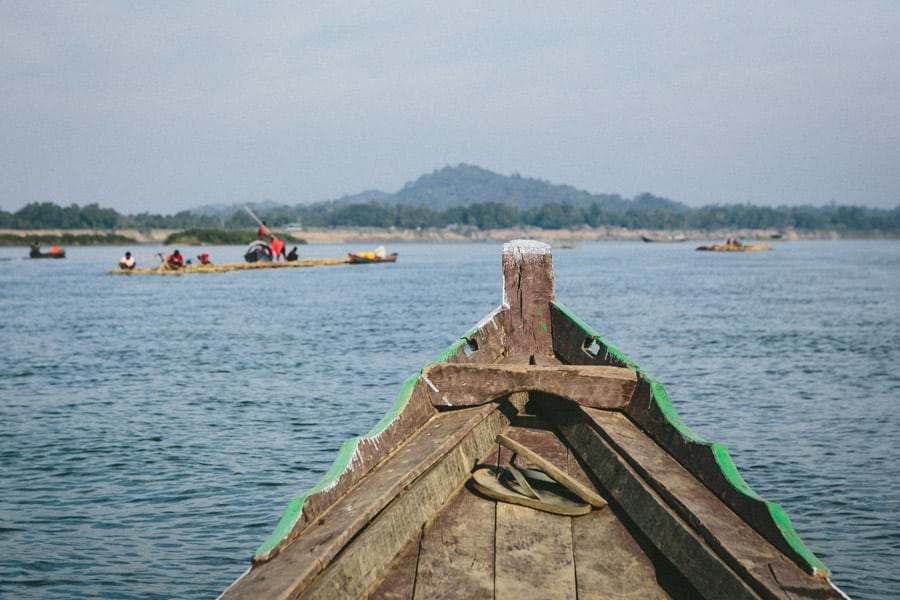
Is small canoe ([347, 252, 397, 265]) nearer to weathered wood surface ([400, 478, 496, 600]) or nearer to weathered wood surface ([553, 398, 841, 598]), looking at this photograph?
weathered wood surface ([553, 398, 841, 598])

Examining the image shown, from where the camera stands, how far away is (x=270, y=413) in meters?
16.2

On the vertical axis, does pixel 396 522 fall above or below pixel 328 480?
below

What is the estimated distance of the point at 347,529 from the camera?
13.5 feet

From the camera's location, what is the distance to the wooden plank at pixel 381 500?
3.69 meters

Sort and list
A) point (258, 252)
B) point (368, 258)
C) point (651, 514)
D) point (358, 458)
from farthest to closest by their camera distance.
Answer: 1. point (368, 258)
2. point (258, 252)
3. point (358, 458)
4. point (651, 514)

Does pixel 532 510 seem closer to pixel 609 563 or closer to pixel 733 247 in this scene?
pixel 609 563

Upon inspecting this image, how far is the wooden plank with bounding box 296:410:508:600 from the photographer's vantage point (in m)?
3.90

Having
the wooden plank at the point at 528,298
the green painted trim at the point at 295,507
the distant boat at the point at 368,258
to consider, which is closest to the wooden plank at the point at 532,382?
the green painted trim at the point at 295,507

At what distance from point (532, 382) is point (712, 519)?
1.72 m

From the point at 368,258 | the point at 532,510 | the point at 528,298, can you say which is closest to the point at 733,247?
the point at 368,258

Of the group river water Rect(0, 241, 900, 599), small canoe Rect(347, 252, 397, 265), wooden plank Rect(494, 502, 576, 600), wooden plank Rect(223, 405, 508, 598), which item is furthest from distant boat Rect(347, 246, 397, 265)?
wooden plank Rect(494, 502, 576, 600)

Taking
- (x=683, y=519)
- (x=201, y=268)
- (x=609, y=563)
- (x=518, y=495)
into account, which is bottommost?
(x=201, y=268)

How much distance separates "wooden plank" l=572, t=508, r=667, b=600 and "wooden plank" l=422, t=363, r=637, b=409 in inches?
36.2

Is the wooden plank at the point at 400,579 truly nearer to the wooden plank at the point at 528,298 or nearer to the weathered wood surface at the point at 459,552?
the weathered wood surface at the point at 459,552
